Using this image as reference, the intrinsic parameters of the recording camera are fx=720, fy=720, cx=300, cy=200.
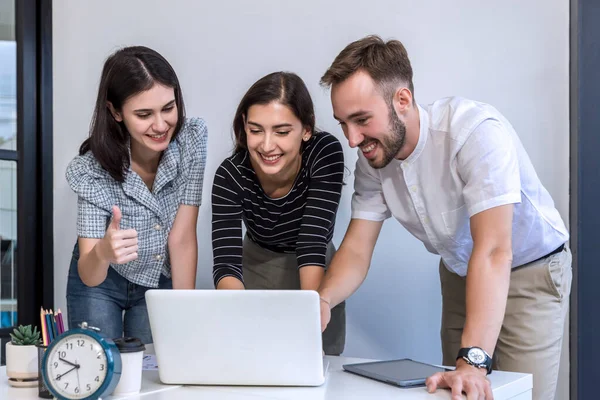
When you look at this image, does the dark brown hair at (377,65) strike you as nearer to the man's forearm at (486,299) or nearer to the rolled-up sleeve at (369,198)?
the rolled-up sleeve at (369,198)

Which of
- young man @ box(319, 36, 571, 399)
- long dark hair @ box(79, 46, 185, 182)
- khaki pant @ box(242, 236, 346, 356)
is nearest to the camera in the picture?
young man @ box(319, 36, 571, 399)

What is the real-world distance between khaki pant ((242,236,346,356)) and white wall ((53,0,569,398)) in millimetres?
418

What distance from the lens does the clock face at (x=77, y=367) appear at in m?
1.23

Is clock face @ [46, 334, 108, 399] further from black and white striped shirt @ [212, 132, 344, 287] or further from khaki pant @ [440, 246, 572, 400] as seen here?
khaki pant @ [440, 246, 572, 400]

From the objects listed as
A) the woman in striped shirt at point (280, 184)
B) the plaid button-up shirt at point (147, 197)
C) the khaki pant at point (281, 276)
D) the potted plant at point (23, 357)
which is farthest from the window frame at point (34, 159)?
the potted plant at point (23, 357)

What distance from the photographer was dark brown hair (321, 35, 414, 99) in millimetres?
1687

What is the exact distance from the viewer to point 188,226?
199cm

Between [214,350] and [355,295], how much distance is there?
4.14 ft

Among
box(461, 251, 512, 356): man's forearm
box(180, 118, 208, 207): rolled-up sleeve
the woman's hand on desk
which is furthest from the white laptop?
box(180, 118, 208, 207): rolled-up sleeve

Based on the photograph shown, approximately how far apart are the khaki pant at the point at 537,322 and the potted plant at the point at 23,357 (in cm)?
112

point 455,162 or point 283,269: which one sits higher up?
point 455,162

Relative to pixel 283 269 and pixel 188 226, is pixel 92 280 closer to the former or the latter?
pixel 188 226

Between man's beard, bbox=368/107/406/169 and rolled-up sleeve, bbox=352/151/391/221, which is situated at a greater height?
man's beard, bbox=368/107/406/169

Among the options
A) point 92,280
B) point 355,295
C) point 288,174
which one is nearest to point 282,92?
Result: point 288,174
